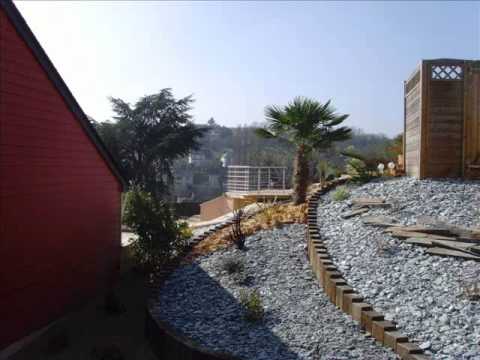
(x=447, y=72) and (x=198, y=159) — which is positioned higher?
(x=447, y=72)

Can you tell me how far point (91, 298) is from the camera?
337 inches

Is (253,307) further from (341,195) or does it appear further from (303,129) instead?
(303,129)

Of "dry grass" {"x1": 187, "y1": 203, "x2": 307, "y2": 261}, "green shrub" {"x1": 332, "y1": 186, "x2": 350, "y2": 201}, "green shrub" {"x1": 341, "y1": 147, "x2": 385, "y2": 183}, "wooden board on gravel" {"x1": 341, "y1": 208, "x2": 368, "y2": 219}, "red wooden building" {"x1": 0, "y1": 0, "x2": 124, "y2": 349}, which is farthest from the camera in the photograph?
"green shrub" {"x1": 341, "y1": 147, "x2": 385, "y2": 183}

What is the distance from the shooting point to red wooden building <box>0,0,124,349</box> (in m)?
6.00

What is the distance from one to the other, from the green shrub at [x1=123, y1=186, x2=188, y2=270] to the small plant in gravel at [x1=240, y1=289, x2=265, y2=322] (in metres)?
3.17

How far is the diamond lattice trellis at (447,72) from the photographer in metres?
8.80

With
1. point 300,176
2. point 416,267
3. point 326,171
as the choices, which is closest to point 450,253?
point 416,267

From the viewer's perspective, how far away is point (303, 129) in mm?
9305

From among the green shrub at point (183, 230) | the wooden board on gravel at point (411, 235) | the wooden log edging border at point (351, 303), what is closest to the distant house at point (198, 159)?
the green shrub at point (183, 230)

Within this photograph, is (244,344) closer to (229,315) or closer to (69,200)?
(229,315)

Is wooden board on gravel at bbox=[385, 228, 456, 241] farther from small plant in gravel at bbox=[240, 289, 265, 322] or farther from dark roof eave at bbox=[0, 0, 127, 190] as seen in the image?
dark roof eave at bbox=[0, 0, 127, 190]

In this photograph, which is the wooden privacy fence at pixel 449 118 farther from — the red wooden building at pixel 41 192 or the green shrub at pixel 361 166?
the red wooden building at pixel 41 192

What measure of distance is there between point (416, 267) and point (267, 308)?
2000mm

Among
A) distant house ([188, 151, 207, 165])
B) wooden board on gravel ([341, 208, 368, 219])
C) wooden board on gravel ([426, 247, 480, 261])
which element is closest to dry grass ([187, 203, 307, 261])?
wooden board on gravel ([341, 208, 368, 219])
